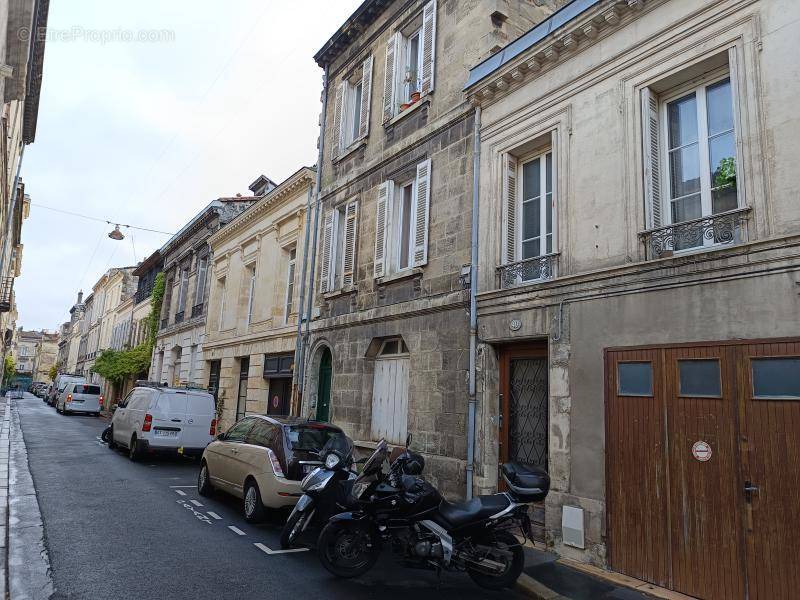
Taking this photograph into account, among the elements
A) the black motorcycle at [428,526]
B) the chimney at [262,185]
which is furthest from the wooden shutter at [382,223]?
the chimney at [262,185]

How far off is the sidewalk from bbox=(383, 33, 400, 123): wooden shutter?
30.2 feet

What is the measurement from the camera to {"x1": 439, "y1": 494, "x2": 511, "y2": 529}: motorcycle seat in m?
5.51

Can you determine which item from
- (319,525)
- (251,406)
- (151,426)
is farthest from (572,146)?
(251,406)

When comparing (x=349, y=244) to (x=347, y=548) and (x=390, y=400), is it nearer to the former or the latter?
(x=390, y=400)

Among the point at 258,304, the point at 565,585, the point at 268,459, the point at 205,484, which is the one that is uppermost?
the point at 258,304

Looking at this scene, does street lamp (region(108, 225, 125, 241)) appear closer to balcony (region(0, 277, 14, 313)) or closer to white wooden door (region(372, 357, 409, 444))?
balcony (region(0, 277, 14, 313))

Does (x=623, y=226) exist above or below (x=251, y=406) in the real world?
above

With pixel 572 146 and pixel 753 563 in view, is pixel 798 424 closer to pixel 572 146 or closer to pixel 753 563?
pixel 753 563

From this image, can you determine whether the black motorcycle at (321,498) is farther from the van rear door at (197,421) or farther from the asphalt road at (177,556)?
the van rear door at (197,421)

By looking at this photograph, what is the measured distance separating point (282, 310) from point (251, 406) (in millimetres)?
3133

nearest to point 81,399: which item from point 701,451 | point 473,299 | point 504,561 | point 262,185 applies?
point 262,185

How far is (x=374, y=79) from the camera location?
43.1 ft

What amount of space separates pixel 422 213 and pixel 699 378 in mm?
5989

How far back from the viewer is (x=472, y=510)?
18.3 ft
